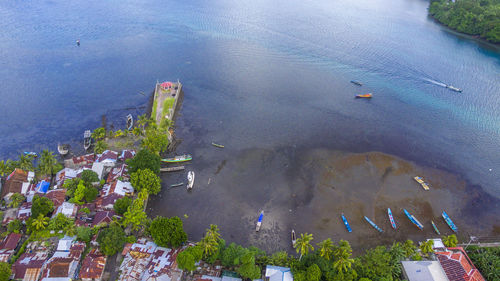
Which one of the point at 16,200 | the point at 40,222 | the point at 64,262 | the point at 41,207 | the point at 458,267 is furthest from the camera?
the point at 16,200

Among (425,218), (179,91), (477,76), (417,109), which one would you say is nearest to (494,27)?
(477,76)

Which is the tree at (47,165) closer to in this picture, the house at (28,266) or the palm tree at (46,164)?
the palm tree at (46,164)

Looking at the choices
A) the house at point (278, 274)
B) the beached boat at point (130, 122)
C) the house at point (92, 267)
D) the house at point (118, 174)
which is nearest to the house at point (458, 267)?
the house at point (278, 274)

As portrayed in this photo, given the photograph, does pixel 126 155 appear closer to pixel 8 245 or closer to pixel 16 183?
pixel 16 183

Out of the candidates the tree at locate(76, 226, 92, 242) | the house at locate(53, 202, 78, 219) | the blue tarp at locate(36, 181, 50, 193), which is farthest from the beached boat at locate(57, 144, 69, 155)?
the tree at locate(76, 226, 92, 242)

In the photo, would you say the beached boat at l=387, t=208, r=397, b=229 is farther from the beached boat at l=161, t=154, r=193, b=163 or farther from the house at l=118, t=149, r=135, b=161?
the house at l=118, t=149, r=135, b=161

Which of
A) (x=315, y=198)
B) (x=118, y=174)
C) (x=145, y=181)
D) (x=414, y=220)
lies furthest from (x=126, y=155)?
(x=414, y=220)
